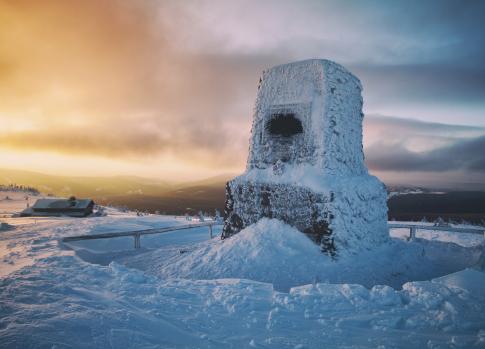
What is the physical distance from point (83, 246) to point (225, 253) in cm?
581

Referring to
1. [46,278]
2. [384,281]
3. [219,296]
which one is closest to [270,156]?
[384,281]

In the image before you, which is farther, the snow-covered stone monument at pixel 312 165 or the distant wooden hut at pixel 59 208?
the distant wooden hut at pixel 59 208

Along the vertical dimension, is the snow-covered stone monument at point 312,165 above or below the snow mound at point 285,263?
above

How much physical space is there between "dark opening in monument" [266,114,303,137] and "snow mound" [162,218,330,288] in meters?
3.05

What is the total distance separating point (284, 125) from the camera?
393 inches

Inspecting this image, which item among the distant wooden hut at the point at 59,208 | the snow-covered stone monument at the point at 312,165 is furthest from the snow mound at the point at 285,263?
the distant wooden hut at the point at 59,208

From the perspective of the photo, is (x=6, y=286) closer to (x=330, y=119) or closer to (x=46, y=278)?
(x=46, y=278)

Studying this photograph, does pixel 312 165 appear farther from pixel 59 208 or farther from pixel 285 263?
pixel 59 208

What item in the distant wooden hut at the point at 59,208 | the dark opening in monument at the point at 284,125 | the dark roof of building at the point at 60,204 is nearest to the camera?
the dark opening in monument at the point at 284,125

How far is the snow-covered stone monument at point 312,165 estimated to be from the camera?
8.66 metres

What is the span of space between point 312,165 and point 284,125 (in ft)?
5.76

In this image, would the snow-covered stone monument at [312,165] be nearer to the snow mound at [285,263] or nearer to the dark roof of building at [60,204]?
the snow mound at [285,263]

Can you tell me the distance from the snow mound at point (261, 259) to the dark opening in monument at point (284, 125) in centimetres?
305

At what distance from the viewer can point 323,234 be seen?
8.42 m
